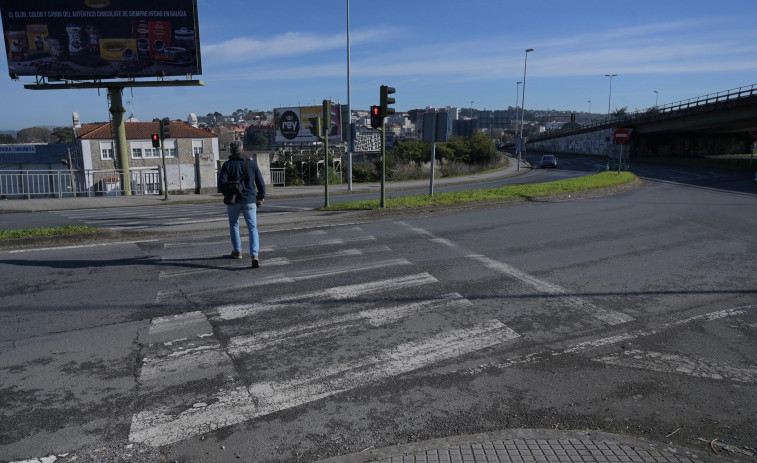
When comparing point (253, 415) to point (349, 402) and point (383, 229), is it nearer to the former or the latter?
point (349, 402)

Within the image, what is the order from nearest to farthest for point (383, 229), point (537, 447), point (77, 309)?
point (537, 447) < point (77, 309) < point (383, 229)

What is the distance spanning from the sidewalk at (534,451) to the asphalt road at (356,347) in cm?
13

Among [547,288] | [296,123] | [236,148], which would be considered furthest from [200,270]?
[296,123]

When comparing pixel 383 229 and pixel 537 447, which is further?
pixel 383 229

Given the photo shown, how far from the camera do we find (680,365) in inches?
188

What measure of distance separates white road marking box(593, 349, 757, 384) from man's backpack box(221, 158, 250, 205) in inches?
208

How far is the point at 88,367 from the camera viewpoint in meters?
4.54

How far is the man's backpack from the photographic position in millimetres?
7676

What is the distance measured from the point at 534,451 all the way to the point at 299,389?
5.99ft

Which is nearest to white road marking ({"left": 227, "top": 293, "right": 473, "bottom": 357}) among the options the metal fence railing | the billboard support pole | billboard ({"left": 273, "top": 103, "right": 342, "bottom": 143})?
the metal fence railing

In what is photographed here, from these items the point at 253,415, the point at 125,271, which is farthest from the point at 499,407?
the point at 125,271

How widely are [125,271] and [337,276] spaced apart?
3.07 metres

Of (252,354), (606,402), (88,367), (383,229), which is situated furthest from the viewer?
(383,229)

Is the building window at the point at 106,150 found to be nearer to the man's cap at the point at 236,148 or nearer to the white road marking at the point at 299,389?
the man's cap at the point at 236,148
